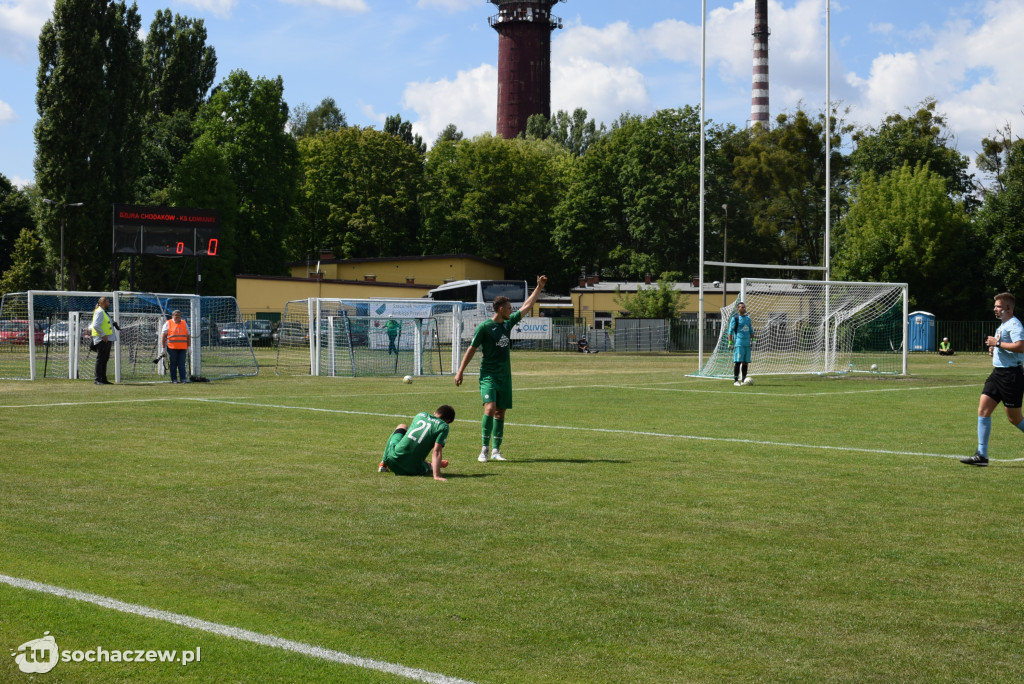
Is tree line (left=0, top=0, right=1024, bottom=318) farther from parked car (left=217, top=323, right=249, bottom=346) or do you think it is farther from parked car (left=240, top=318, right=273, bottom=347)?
parked car (left=217, top=323, right=249, bottom=346)

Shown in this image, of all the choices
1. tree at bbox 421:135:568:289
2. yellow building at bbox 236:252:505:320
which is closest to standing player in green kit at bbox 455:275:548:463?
yellow building at bbox 236:252:505:320

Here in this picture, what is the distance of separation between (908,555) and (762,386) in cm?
1895

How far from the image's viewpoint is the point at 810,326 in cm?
3397

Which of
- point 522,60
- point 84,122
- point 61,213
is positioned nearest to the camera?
point 61,213

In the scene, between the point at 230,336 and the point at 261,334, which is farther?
the point at 261,334

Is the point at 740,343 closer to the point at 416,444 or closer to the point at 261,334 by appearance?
the point at 416,444

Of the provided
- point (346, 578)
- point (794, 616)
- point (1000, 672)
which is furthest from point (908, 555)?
point (346, 578)

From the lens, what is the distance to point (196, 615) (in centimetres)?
539

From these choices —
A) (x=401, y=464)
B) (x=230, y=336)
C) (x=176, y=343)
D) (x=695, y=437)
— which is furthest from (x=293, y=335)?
(x=401, y=464)

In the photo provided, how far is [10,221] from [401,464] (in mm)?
77572

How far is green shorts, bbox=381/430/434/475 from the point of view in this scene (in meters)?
10.3

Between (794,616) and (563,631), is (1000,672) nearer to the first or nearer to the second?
(794,616)

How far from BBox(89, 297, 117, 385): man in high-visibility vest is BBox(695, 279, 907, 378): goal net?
52.5 feet

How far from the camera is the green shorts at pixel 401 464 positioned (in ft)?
33.8
